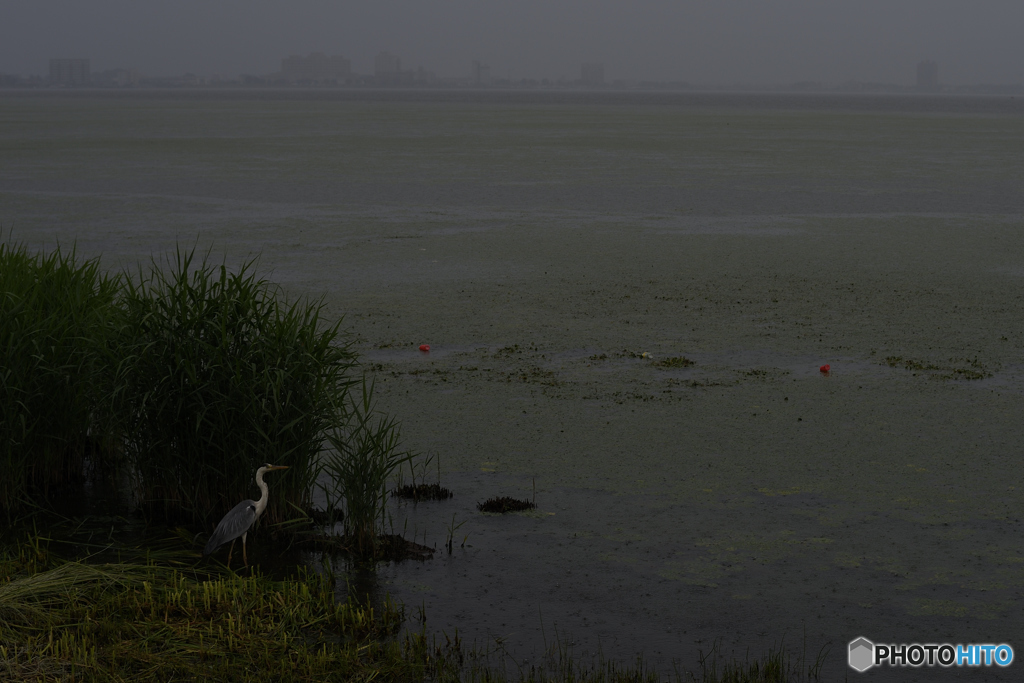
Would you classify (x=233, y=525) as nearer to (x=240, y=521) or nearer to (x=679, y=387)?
(x=240, y=521)

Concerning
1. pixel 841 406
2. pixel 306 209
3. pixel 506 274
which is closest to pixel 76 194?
pixel 306 209

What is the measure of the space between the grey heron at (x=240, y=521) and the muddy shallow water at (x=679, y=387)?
617mm

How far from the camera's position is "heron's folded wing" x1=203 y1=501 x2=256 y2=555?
4.68 m

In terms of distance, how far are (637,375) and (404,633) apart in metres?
3.77

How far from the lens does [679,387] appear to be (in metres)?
7.44

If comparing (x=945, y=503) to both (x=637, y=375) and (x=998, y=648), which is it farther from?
(x=637, y=375)

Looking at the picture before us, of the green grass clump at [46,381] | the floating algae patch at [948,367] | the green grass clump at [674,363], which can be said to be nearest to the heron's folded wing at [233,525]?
the green grass clump at [46,381]

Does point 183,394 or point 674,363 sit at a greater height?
point 183,394

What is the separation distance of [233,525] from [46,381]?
1.48 metres

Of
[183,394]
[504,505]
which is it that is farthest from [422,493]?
[183,394]

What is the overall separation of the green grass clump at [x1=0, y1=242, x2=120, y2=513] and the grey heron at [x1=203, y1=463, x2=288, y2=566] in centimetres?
100

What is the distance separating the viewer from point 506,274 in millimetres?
11625

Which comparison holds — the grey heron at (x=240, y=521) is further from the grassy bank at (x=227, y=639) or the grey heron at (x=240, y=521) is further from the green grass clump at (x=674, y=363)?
the green grass clump at (x=674, y=363)

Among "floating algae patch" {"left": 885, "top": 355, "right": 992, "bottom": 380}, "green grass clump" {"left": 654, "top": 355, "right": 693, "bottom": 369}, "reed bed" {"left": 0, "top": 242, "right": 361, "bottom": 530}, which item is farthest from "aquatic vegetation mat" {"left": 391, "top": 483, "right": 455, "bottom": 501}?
"floating algae patch" {"left": 885, "top": 355, "right": 992, "bottom": 380}
